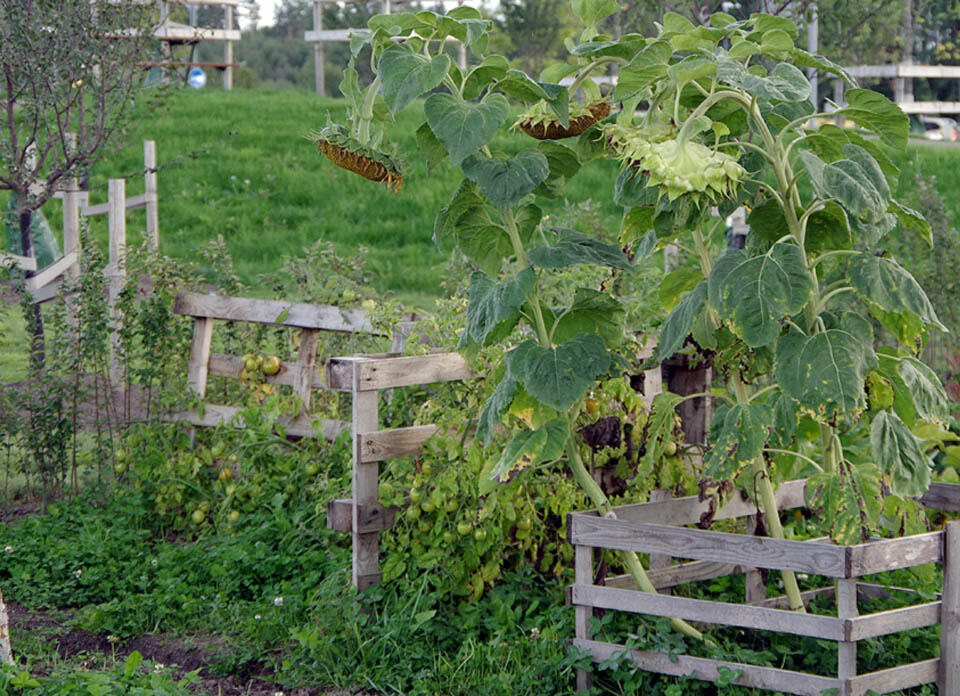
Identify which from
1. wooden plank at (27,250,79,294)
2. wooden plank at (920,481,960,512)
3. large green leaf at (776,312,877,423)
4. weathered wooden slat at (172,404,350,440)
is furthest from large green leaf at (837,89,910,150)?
wooden plank at (27,250,79,294)

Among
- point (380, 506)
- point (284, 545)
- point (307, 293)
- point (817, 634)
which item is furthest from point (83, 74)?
point (817, 634)

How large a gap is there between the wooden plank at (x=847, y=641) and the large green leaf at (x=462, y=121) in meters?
1.60

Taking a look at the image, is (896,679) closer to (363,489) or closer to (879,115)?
(879,115)

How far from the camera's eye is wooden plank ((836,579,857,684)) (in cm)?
315

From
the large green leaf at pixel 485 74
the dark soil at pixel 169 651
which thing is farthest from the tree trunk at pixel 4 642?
the large green leaf at pixel 485 74

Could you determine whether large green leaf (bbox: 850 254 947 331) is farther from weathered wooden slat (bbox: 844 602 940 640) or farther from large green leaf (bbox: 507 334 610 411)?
weathered wooden slat (bbox: 844 602 940 640)

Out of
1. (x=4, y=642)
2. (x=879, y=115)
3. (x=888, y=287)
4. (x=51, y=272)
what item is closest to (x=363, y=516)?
(x=4, y=642)

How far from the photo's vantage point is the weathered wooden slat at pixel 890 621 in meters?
3.14

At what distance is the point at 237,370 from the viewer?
19.6 ft

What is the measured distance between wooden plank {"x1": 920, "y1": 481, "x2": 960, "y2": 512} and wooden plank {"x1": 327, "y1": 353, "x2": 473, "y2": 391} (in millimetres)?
1834

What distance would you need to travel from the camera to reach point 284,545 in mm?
5016

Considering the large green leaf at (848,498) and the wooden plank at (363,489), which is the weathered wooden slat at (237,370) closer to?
the wooden plank at (363,489)

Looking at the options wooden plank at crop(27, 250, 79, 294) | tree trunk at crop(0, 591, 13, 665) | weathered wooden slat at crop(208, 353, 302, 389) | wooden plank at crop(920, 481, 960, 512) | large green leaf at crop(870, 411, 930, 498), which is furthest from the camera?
wooden plank at crop(27, 250, 79, 294)

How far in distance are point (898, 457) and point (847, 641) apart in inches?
22.0
